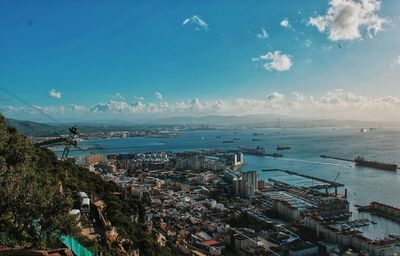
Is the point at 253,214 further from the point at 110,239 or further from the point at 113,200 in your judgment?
the point at 110,239

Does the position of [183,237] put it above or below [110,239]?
below

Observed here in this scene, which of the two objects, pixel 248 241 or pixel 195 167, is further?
pixel 195 167

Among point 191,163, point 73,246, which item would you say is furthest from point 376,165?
point 73,246

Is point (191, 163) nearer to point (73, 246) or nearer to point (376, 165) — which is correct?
point (376, 165)

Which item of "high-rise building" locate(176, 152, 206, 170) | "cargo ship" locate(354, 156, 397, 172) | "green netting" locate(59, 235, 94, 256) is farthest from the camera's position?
"high-rise building" locate(176, 152, 206, 170)

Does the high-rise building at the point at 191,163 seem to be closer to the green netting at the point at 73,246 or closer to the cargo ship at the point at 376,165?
the cargo ship at the point at 376,165

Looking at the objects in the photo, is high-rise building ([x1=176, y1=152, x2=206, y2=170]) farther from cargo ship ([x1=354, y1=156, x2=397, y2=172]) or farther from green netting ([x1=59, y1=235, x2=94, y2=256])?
green netting ([x1=59, y1=235, x2=94, y2=256])

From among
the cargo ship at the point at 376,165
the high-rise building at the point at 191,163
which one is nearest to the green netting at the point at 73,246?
the high-rise building at the point at 191,163

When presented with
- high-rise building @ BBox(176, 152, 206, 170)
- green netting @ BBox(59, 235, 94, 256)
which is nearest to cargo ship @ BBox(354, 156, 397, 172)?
high-rise building @ BBox(176, 152, 206, 170)

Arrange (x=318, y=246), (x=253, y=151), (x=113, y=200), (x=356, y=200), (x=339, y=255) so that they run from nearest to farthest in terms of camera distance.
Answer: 1. (x=113, y=200)
2. (x=339, y=255)
3. (x=318, y=246)
4. (x=356, y=200)
5. (x=253, y=151)

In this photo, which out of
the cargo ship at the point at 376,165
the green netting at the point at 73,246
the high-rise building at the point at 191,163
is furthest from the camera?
the high-rise building at the point at 191,163

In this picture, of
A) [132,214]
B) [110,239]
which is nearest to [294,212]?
[132,214]
